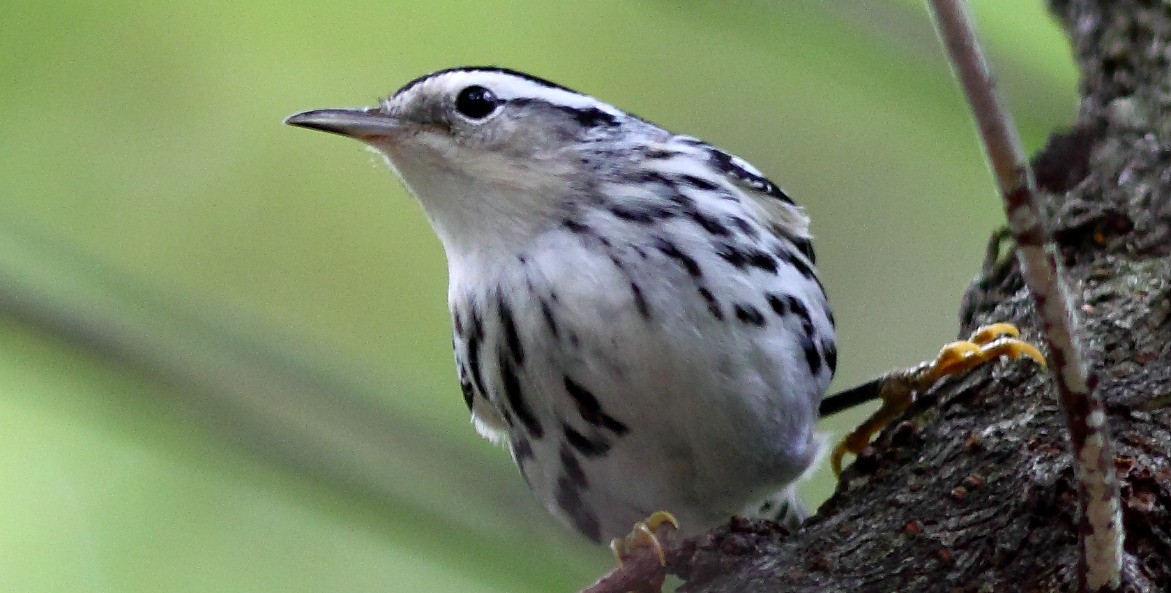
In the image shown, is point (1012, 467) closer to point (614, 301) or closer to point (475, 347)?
point (614, 301)

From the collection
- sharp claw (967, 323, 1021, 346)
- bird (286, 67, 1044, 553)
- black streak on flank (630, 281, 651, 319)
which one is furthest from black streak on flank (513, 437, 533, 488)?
sharp claw (967, 323, 1021, 346)

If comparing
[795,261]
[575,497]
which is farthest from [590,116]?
[575,497]

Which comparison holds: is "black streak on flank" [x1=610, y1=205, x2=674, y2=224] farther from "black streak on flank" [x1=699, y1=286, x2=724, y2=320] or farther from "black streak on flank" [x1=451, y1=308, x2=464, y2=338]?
"black streak on flank" [x1=451, y1=308, x2=464, y2=338]

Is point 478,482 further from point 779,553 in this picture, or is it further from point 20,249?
point 20,249

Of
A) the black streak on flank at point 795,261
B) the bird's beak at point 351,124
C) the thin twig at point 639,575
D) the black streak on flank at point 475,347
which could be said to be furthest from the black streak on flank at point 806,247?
the thin twig at point 639,575

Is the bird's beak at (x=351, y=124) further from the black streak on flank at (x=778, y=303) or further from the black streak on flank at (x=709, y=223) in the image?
the black streak on flank at (x=778, y=303)

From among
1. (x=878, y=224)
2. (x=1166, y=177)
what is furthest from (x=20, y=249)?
(x=878, y=224)
